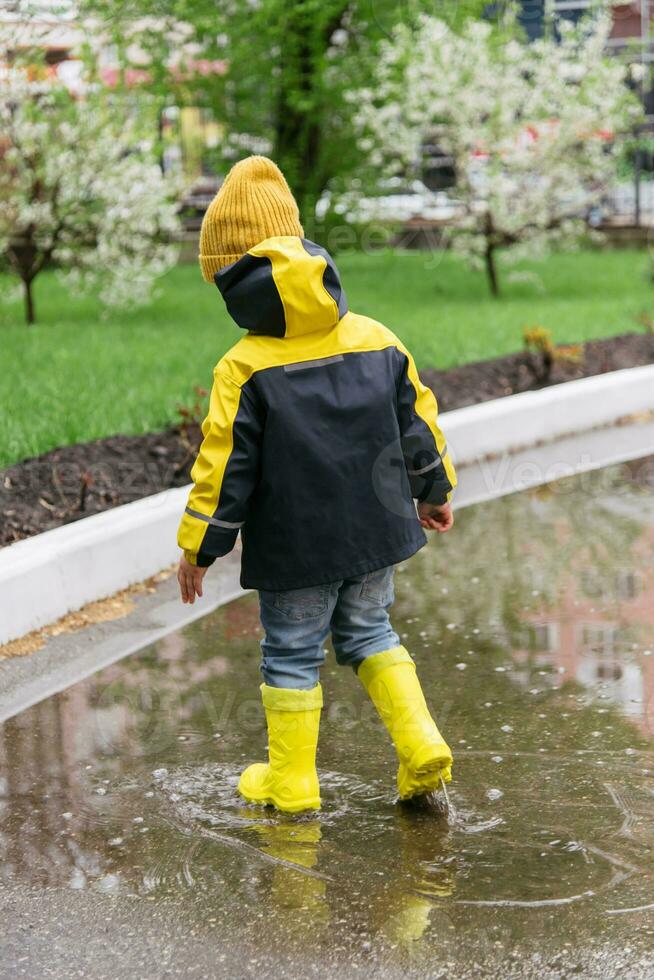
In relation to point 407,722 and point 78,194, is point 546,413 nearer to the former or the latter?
point 407,722

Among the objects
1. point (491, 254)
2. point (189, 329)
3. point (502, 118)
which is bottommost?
point (491, 254)

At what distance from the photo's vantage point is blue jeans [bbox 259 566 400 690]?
3.50 meters

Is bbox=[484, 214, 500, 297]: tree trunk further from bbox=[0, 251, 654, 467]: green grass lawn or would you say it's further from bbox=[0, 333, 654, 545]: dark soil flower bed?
bbox=[0, 333, 654, 545]: dark soil flower bed

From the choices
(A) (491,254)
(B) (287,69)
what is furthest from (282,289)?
(A) (491,254)

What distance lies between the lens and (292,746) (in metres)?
3.48

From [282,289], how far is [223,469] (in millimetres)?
444

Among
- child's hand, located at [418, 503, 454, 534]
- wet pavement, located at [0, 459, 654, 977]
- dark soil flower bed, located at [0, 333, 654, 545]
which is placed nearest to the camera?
wet pavement, located at [0, 459, 654, 977]

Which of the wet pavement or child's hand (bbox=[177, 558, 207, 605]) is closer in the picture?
the wet pavement

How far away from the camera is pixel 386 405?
136 inches

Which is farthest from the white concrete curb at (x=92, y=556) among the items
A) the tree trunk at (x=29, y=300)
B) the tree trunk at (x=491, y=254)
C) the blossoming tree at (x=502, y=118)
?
the tree trunk at (x=491, y=254)

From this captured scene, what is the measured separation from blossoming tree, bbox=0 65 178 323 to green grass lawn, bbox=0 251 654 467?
507 mm

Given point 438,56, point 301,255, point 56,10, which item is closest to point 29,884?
point 301,255

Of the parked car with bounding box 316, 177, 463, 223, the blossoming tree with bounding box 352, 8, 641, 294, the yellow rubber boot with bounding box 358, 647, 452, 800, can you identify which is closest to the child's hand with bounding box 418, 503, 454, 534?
the yellow rubber boot with bounding box 358, 647, 452, 800

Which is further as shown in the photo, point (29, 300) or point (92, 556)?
point (29, 300)
